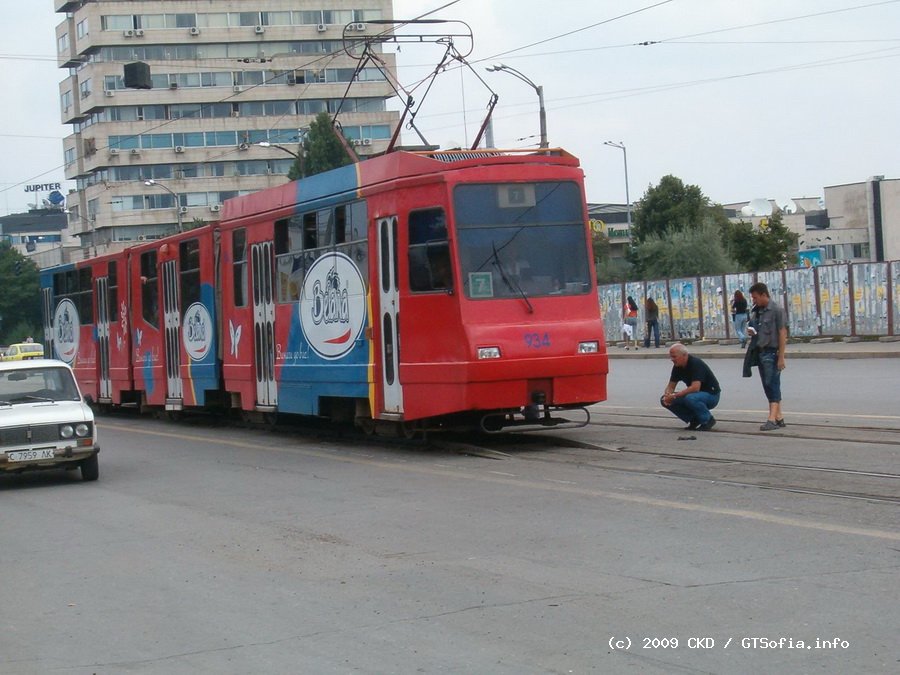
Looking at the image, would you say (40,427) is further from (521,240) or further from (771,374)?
(771,374)

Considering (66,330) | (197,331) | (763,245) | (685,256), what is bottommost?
(197,331)

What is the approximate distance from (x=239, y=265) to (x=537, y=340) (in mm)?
6781

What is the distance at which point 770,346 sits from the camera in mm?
15242

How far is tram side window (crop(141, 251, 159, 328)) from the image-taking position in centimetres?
2334

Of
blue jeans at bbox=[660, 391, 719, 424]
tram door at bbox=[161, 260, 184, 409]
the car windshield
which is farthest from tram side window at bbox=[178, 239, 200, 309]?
blue jeans at bbox=[660, 391, 719, 424]

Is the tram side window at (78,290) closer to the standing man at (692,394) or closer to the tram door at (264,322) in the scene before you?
Result: the tram door at (264,322)

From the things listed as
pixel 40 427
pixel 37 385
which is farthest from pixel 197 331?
pixel 40 427

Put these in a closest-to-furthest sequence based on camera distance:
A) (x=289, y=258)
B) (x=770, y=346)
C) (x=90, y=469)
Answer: (x=90, y=469) < (x=770, y=346) < (x=289, y=258)

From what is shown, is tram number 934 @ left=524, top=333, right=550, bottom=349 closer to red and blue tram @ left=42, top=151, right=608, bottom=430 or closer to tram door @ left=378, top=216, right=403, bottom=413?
red and blue tram @ left=42, top=151, right=608, bottom=430

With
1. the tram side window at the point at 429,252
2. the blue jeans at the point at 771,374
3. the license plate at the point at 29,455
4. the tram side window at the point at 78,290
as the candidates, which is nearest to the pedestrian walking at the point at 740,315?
the tram side window at the point at 78,290

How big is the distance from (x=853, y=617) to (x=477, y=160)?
29.2 ft

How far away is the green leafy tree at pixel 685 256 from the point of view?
225 ft

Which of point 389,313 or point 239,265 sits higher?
point 239,265

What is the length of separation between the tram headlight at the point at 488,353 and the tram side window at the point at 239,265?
6417 millimetres
